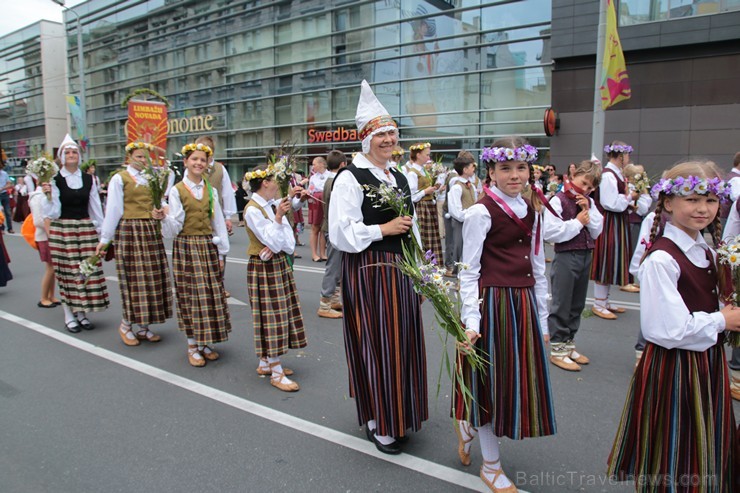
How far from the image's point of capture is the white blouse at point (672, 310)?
2.24 meters

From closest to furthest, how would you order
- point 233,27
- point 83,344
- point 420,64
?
point 83,344, point 420,64, point 233,27

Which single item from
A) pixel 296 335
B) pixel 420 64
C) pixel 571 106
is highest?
pixel 420 64

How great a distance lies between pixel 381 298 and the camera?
10.8ft

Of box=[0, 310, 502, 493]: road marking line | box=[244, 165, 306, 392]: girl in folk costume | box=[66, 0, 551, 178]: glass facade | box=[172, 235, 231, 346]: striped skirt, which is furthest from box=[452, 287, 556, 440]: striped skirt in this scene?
box=[66, 0, 551, 178]: glass facade

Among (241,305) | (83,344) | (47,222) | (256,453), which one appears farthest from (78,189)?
(256,453)

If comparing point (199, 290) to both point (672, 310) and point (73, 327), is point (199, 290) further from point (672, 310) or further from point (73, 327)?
point (672, 310)

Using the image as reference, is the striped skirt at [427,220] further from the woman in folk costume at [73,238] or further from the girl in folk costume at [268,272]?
the woman in folk costume at [73,238]

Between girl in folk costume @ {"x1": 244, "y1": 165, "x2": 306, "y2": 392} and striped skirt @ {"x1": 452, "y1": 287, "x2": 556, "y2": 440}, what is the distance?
1.93 metres

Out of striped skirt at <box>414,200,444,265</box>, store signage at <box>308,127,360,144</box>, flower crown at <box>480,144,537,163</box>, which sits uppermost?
store signage at <box>308,127,360,144</box>

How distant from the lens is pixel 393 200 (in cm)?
322

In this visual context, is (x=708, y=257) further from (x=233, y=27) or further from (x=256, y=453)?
(x=233, y=27)

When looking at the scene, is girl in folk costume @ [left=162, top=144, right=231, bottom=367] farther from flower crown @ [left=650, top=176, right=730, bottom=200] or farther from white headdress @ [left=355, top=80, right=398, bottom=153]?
flower crown @ [left=650, top=176, right=730, bottom=200]

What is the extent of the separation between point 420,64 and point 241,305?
600 inches

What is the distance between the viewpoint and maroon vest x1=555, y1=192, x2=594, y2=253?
486cm
